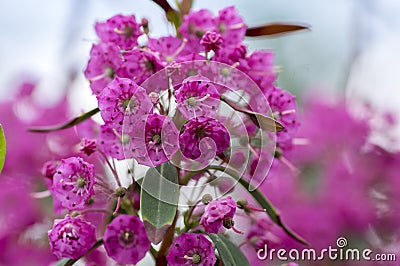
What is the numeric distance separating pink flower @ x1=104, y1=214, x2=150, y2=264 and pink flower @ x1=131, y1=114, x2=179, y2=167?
0.10m

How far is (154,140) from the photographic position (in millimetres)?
854

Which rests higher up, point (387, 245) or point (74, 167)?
point (74, 167)

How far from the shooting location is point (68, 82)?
1.79 m

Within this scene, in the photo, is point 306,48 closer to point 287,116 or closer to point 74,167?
point 287,116

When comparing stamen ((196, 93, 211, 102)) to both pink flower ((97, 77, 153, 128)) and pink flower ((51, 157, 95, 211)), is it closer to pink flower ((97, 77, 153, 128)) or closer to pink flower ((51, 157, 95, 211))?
pink flower ((97, 77, 153, 128))

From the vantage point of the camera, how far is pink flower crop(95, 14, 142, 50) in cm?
102

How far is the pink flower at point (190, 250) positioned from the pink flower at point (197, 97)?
167mm

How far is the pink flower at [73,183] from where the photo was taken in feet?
2.91

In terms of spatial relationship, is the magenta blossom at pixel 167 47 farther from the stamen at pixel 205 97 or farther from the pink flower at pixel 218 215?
the pink flower at pixel 218 215

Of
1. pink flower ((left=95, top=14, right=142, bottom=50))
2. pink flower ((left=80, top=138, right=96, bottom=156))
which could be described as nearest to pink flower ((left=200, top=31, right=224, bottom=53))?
pink flower ((left=95, top=14, right=142, bottom=50))

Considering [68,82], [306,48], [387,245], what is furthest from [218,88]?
[306,48]

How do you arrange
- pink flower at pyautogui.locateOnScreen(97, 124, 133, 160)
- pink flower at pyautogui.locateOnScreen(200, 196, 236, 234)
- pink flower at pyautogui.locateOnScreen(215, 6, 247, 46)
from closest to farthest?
pink flower at pyautogui.locateOnScreen(200, 196, 236, 234), pink flower at pyautogui.locateOnScreen(97, 124, 133, 160), pink flower at pyautogui.locateOnScreen(215, 6, 247, 46)

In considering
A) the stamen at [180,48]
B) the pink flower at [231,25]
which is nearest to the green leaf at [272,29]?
the pink flower at [231,25]

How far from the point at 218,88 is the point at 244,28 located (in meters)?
0.18
